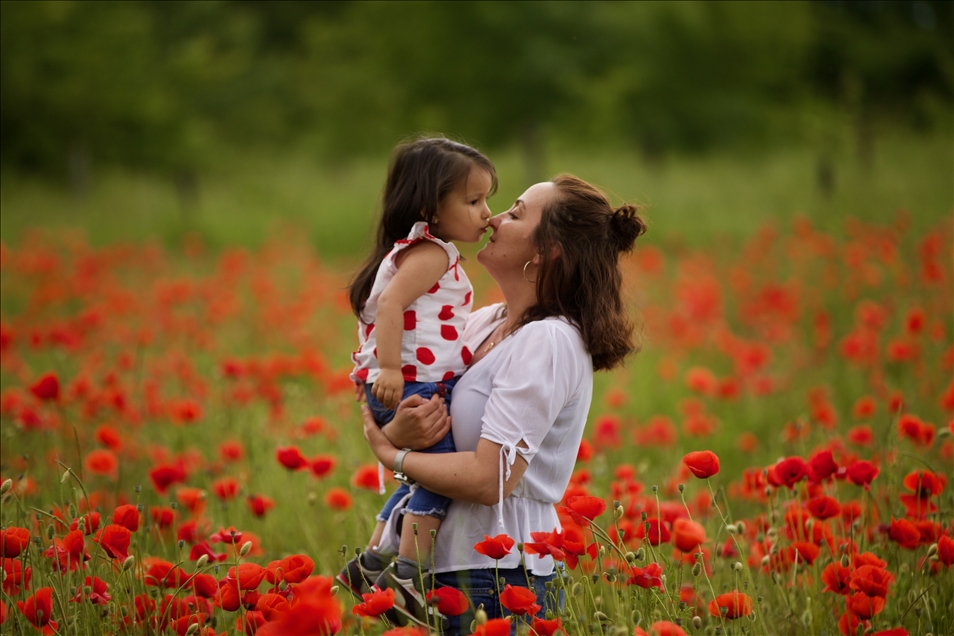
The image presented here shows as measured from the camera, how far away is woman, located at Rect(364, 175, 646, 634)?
6.48ft

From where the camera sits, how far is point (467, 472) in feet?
6.43

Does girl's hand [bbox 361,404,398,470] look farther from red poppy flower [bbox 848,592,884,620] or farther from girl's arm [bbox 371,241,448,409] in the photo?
red poppy flower [bbox 848,592,884,620]

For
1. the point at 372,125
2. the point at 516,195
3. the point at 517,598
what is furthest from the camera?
the point at 372,125

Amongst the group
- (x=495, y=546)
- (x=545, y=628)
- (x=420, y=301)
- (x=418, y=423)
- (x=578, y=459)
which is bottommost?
(x=578, y=459)

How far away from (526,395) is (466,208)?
519mm

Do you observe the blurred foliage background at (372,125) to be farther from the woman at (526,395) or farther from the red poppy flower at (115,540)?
the red poppy flower at (115,540)

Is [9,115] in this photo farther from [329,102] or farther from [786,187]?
[786,187]

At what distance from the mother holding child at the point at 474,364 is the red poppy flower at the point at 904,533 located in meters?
0.73

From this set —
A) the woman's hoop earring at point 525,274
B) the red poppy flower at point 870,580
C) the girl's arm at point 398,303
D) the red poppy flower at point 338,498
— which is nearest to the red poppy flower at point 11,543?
the girl's arm at point 398,303

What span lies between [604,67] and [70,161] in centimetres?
823

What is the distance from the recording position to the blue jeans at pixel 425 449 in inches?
81.8

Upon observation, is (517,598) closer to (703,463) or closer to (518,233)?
(703,463)

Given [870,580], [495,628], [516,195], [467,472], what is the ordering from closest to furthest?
[495,628] → [870,580] → [467,472] → [516,195]

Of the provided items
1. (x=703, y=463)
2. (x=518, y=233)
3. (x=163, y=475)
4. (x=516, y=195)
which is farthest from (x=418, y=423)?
(x=516, y=195)
